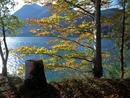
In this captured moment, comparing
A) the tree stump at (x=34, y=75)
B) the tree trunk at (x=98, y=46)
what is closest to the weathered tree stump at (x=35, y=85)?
the tree stump at (x=34, y=75)

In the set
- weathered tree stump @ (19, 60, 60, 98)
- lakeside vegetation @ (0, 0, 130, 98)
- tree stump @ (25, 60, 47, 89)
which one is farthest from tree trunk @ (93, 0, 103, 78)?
tree stump @ (25, 60, 47, 89)

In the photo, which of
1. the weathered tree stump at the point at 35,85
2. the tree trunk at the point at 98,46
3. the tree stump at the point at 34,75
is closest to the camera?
the weathered tree stump at the point at 35,85

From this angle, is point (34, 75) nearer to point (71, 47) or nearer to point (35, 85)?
point (35, 85)

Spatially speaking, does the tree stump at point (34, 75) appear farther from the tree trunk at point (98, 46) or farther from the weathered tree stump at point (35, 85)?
the tree trunk at point (98, 46)

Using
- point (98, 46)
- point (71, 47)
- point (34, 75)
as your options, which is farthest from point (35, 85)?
point (71, 47)

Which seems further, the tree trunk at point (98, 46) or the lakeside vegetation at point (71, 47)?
the tree trunk at point (98, 46)

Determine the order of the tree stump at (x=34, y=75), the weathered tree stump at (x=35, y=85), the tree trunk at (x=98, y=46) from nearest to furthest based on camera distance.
A: the weathered tree stump at (x=35, y=85) < the tree stump at (x=34, y=75) < the tree trunk at (x=98, y=46)

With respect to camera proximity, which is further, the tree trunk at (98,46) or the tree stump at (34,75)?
the tree trunk at (98,46)

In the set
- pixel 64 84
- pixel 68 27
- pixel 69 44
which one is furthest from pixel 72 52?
pixel 64 84

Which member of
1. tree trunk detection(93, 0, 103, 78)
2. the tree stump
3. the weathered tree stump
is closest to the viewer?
the weathered tree stump

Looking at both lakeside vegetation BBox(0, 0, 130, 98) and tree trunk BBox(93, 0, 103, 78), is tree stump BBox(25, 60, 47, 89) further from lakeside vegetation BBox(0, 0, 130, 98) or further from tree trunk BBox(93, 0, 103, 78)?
tree trunk BBox(93, 0, 103, 78)

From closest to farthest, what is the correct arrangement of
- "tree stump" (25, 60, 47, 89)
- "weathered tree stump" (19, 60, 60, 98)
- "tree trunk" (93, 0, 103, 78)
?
"weathered tree stump" (19, 60, 60, 98)
"tree stump" (25, 60, 47, 89)
"tree trunk" (93, 0, 103, 78)

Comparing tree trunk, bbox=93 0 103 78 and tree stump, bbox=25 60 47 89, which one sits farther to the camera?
→ tree trunk, bbox=93 0 103 78

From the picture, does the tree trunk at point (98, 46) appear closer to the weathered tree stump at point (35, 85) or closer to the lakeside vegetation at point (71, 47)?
the lakeside vegetation at point (71, 47)
